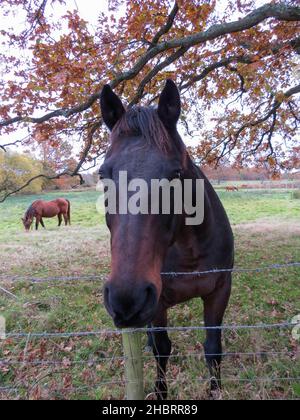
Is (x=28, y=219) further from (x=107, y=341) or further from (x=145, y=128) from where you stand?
(x=145, y=128)

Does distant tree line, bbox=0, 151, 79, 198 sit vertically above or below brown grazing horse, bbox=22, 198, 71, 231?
above

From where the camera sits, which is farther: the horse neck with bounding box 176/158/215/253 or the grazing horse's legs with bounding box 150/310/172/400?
the grazing horse's legs with bounding box 150/310/172/400

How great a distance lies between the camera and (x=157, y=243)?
155cm

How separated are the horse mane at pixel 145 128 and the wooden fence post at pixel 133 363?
1.30m

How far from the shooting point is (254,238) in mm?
9383

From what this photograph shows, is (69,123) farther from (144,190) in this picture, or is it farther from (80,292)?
(144,190)

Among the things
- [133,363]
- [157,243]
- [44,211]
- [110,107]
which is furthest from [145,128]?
[44,211]

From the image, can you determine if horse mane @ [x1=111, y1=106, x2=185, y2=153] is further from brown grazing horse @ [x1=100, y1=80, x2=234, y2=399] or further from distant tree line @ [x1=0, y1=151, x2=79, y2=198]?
distant tree line @ [x1=0, y1=151, x2=79, y2=198]

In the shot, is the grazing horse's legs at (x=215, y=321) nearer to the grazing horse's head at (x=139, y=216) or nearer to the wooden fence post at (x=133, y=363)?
the wooden fence post at (x=133, y=363)

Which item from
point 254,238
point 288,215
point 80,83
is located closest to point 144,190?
point 80,83

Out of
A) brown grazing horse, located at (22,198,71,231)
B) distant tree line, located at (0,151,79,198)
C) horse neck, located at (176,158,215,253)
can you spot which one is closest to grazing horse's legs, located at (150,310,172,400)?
horse neck, located at (176,158,215,253)

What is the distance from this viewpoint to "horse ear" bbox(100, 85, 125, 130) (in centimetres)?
189

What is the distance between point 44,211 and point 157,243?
→ 16.7 metres
